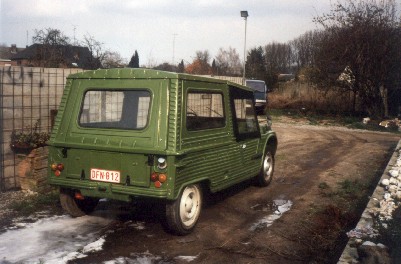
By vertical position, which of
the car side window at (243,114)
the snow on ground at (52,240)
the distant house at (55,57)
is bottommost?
the snow on ground at (52,240)

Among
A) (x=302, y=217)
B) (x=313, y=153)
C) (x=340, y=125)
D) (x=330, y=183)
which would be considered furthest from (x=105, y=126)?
(x=340, y=125)

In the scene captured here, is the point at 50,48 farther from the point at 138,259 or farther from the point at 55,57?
the point at 138,259

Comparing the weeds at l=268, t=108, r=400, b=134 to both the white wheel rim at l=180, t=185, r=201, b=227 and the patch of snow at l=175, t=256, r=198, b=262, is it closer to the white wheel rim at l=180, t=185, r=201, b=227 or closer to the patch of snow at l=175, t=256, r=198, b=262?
the white wheel rim at l=180, t=185, r=201, b=227

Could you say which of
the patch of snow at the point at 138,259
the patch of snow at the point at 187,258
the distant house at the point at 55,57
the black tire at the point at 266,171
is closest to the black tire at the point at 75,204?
the patch of snow at the point at 138,259

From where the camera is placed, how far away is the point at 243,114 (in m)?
6.88

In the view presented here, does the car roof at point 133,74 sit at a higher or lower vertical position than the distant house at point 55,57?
lower

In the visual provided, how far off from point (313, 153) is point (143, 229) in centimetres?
786

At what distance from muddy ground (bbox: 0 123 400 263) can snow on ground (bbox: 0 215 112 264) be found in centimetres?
18

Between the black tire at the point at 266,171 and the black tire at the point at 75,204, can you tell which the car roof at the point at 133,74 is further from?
the black tire at the point at 266,171

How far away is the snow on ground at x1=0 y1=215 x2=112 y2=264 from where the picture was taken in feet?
15.2

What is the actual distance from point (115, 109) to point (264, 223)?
8.60ft

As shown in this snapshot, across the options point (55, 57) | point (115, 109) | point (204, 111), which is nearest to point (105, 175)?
point (115, 109)

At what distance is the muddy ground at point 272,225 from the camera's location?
191 inches

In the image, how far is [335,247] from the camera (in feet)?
16.6
